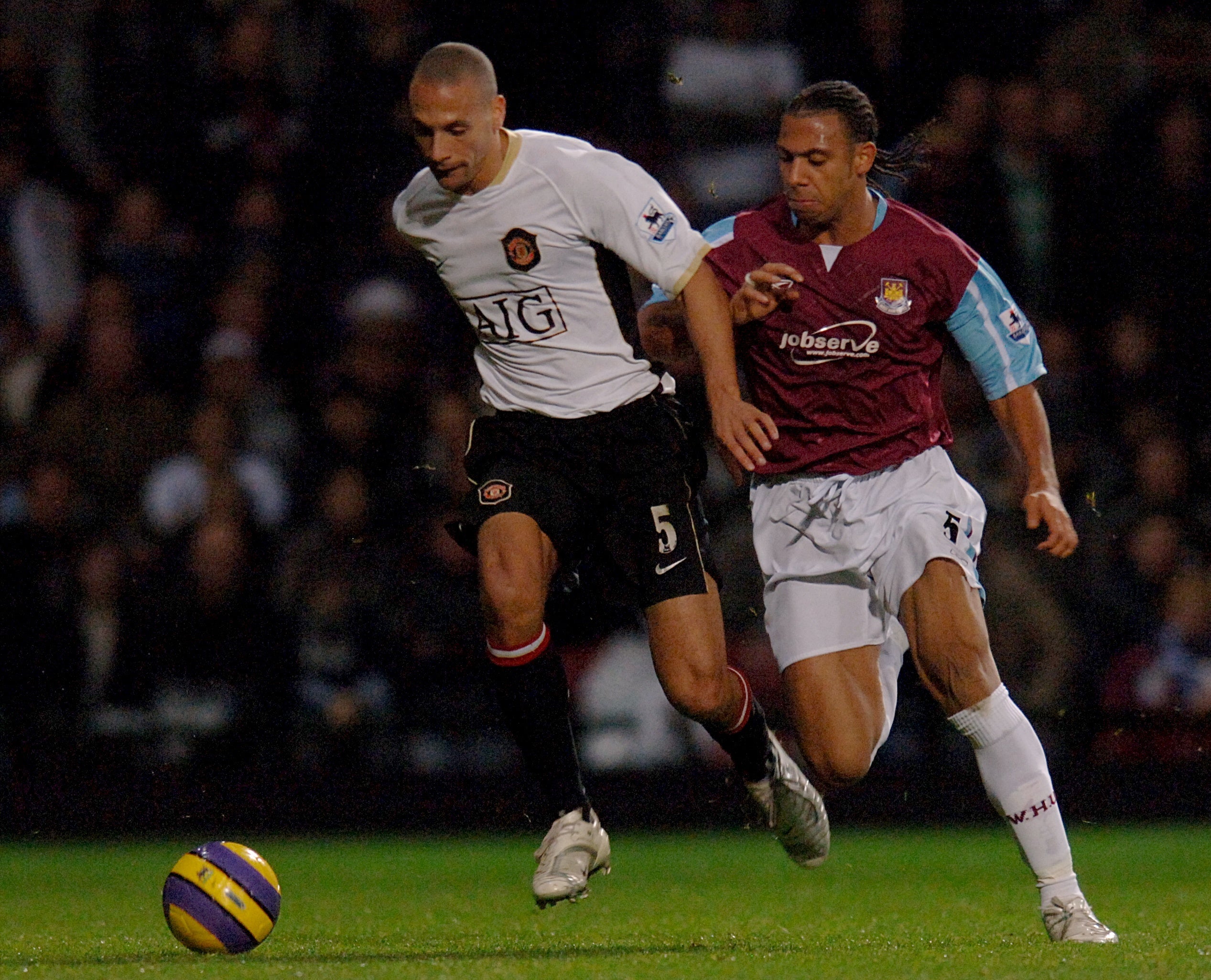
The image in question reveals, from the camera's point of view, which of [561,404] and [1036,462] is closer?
[1036,462]

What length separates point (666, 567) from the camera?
518cm

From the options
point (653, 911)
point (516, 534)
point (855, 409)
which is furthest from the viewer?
point (653, 911)

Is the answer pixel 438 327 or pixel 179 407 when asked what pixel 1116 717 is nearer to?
pixel 438 327

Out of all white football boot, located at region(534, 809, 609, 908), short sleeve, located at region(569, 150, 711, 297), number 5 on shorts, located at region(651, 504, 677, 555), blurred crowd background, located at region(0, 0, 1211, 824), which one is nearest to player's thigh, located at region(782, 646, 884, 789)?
number 5 on shorts, located at region(651, 504, 677, 555)

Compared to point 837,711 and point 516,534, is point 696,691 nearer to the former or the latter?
point 837,711

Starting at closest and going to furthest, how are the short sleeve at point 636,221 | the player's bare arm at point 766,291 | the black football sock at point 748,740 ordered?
the player's bare arm at point 766,291, the short sleeve at point 636,221, the black football sock at point 748,740

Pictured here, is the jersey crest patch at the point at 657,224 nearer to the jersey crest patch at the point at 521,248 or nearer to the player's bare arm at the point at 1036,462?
the jersey crest patch at the point at 521,248

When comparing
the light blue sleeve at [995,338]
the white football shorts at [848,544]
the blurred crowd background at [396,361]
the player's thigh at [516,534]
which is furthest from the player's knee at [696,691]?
the blurred crowd background at [396,361]

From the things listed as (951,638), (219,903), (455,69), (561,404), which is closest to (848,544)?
(951,638)

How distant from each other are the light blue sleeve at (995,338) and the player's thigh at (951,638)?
21.3 inches

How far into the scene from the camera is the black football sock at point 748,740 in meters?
5.51

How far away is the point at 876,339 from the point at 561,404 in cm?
87

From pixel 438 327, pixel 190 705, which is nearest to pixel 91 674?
pixel 190 705

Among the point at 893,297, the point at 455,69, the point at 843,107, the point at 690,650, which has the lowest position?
the point at 690,650
